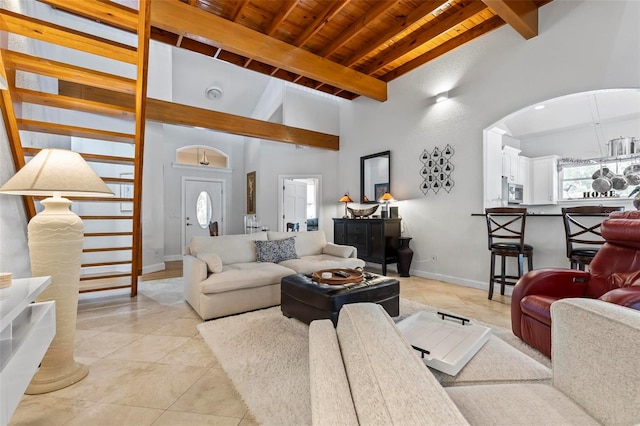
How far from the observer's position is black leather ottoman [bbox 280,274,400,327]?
230 cm

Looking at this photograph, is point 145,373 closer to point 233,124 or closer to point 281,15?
point 281,15

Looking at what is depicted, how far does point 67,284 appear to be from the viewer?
186 cm

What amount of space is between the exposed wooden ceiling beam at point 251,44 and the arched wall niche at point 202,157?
4040mm

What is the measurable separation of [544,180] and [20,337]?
767 centimetres

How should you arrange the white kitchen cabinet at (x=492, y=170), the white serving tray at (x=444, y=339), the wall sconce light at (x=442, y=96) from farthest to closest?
the wall sconce light at (x=442, y=96)
the white kitchen cabinet at (x=492, y=170)
the white serving tray at (x=444, y=339)

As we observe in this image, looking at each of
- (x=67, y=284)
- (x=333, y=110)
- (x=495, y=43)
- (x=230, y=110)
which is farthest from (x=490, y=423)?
(x=230, y=110)

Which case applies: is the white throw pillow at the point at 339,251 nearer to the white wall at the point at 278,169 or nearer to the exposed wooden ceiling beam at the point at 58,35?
the white wall at the point at 278,169

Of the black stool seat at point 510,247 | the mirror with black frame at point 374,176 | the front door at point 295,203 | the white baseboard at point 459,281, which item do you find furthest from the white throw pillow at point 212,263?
the front door at point 295,203

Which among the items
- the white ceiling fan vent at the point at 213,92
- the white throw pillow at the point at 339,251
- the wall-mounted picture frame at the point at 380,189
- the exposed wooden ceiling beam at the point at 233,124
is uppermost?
the white ceiling fan vent at the point at 213,92

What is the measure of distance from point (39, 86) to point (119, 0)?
1.51 meters

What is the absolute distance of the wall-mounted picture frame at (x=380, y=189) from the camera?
17.4 ft

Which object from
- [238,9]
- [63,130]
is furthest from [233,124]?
Result: [63,130]

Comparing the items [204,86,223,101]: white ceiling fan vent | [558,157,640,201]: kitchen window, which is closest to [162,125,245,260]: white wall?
[204,86,223,101]: white ceiling fan vent

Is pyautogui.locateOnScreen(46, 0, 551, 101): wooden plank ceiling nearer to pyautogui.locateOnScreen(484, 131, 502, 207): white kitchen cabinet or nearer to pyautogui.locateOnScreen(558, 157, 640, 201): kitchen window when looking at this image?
pyautogui.locateOnScreen(484, 131, 502, 207): white kitchen cabinet
